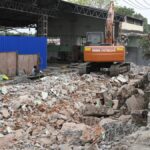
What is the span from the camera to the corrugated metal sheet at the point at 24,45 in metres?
26.9

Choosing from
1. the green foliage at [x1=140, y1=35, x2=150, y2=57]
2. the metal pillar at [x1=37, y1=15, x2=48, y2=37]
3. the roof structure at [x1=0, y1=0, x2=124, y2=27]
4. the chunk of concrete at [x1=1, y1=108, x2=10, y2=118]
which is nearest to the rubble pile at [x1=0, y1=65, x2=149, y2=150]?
the chunk of concrete at [x1=1, y1=108, x2=10, y2=118]

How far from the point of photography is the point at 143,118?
11047 mm

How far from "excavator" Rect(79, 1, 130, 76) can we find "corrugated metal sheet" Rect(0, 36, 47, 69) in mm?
5103

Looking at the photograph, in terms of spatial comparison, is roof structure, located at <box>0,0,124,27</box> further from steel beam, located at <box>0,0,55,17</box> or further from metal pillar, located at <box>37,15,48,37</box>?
metal pillar, located at <box>37,15,48,37</box>

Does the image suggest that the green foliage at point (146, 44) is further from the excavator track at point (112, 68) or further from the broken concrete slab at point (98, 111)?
the broken concrete slab at point (98, 111)

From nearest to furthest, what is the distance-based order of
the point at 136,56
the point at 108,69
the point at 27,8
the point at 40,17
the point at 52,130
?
the point at 52,130
the point at 108,69
the point at 27,8
the point at 40,17
the point at 136,56

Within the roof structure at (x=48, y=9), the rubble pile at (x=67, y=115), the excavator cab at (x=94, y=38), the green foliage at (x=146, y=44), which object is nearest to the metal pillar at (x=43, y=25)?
the roof structure at (x=48, y=9)

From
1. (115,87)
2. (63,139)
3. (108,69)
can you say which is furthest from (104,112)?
(108,69)

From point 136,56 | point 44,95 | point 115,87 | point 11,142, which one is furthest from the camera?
point 136,56

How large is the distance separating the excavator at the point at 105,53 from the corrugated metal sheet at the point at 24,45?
510cm

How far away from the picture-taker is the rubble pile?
1021 cm

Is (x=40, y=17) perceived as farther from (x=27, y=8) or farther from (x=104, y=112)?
(x=104, y=112)

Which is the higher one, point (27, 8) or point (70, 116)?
point (27, 8)

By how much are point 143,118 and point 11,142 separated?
12.2 feet
